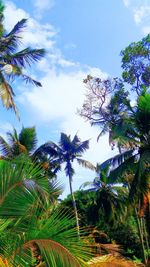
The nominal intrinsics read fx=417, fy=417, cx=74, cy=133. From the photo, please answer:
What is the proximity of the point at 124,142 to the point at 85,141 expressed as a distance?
1511 centimetres

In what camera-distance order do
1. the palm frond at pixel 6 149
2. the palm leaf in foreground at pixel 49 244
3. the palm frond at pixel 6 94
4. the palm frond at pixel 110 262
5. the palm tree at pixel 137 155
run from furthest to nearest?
1. the palm frond at pixel 6 149
2. the palm tree at pixel 137 155
3. the palm frond at pixel 6 94
4. the palm frond at pixel 110 262
5. the palm leaf in foreground at pixel 49 244

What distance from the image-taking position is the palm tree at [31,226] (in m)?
3.43

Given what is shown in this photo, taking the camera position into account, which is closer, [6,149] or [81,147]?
[6,149]

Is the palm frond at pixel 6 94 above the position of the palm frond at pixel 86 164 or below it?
below

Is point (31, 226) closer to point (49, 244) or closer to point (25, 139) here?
point (49, 244)

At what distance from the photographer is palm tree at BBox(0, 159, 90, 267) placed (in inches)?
135

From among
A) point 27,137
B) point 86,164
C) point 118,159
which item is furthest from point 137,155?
point 86,164

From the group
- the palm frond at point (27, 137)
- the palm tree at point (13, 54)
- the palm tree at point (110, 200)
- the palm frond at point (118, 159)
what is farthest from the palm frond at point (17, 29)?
the palm tree at point (110, 200)

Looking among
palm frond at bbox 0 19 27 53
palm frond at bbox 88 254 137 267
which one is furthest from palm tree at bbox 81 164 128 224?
palm frond at bbox 88 254 137 267

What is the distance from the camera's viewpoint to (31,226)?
12.3 ft

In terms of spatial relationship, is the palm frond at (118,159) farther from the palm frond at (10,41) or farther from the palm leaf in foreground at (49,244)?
the palm leaf in foreground at (49,244)

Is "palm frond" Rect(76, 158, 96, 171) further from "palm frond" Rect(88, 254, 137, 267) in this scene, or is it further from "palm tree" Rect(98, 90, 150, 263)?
"palm frond" Rect(88, 254, 137, 267)

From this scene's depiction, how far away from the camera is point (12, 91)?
606 inches

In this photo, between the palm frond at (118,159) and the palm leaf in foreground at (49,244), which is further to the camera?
the palm frond at (118,159)
